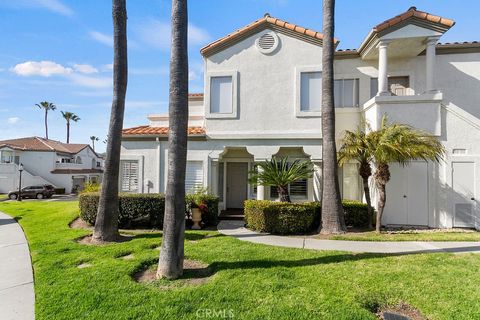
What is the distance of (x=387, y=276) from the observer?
18.4ft

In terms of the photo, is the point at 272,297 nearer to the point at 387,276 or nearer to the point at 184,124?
the point at 387,276

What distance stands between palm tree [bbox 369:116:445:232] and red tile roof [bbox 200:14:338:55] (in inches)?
196

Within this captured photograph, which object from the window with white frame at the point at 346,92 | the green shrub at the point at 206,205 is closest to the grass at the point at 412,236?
the green shrub at the point at 206,205

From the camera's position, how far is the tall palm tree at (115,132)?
8672 mm

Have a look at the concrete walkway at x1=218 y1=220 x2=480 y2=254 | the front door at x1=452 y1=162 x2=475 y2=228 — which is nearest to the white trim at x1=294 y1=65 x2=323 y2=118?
the concrete walkway at x1=218 y1=220 x2=480 y2=254

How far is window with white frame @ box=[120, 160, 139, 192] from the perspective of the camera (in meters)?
13.2

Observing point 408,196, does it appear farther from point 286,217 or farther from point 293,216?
point 286,217

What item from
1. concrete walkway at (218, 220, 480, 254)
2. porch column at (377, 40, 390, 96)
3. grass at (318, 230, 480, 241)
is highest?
porch column at (377, 40, 390, 96)

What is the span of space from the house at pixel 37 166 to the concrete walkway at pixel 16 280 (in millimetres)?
32250

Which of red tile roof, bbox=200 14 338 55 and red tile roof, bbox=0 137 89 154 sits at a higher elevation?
red tile roof, bbox=200 14 338 55

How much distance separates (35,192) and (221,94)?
3121cm

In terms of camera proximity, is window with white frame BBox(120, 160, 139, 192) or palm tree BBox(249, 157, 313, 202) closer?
palm tree BBox(249, 157, 313, 202)

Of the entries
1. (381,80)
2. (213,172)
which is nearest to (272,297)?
(213,172)

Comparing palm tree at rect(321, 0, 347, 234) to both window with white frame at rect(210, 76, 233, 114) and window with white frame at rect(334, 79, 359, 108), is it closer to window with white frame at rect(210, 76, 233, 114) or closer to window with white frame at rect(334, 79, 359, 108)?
window with white frame at rect(334, 79, 359, 108)
